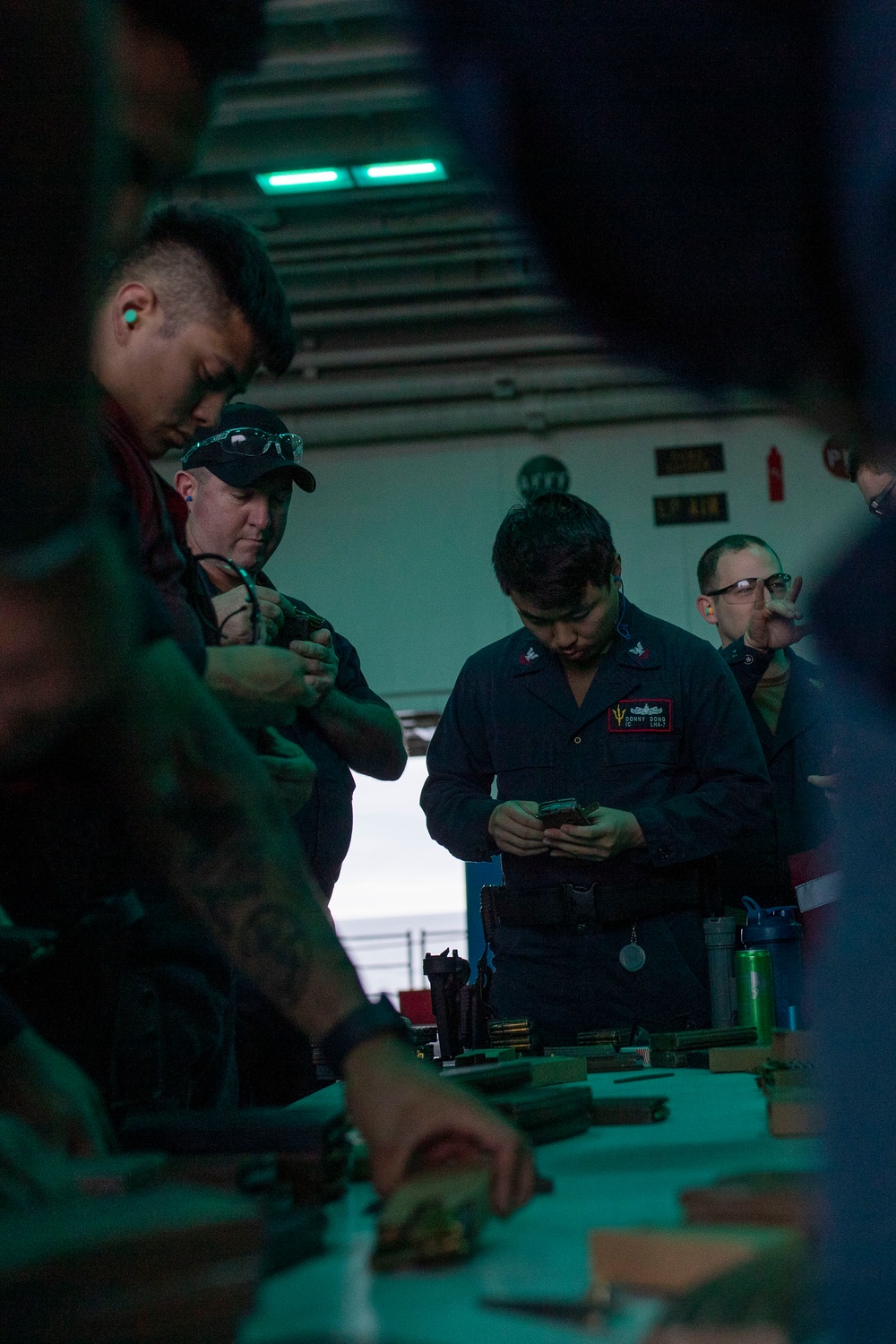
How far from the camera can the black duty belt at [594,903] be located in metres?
2.52

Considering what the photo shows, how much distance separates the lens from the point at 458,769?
2.89 meters

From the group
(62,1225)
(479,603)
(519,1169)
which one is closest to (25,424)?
(62,1225)

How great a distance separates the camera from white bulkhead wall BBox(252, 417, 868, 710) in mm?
7172

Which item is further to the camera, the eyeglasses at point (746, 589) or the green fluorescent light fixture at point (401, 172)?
the green fluorescent light fixture at point (401, 172)

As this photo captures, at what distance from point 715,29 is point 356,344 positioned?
7.14 meters

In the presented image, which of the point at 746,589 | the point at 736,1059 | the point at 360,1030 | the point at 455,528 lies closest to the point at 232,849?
the point at 360,1030

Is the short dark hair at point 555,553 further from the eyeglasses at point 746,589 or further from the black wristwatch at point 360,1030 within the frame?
the black wristwatch at point 360,1030

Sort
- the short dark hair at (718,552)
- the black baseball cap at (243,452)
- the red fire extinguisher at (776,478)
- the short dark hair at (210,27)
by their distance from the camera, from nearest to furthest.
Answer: the short dark hair at (210,27) < the black baseball cap at (243,452) < the short dark hair at (718,552) < the red fire extinguisher at (776,478)

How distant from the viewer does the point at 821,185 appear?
19.3 inches

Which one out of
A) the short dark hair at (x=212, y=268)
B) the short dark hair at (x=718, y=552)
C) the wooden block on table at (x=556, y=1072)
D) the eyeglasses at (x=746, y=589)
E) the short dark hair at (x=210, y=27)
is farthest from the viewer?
the short dark hair at (x=718, y=552)

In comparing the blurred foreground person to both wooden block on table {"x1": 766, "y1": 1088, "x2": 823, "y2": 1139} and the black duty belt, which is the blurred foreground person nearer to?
wooden block on table {"x1": 766, "y1": 1088, "x2": 823, "y2": 1139}

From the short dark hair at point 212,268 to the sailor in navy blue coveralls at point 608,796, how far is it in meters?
1.24

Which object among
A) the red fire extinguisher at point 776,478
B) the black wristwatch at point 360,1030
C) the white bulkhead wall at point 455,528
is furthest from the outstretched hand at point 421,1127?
the red fire extinguisher at point 776,478

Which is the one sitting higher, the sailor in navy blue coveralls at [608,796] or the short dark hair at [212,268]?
the short dark hair at [212,268]
